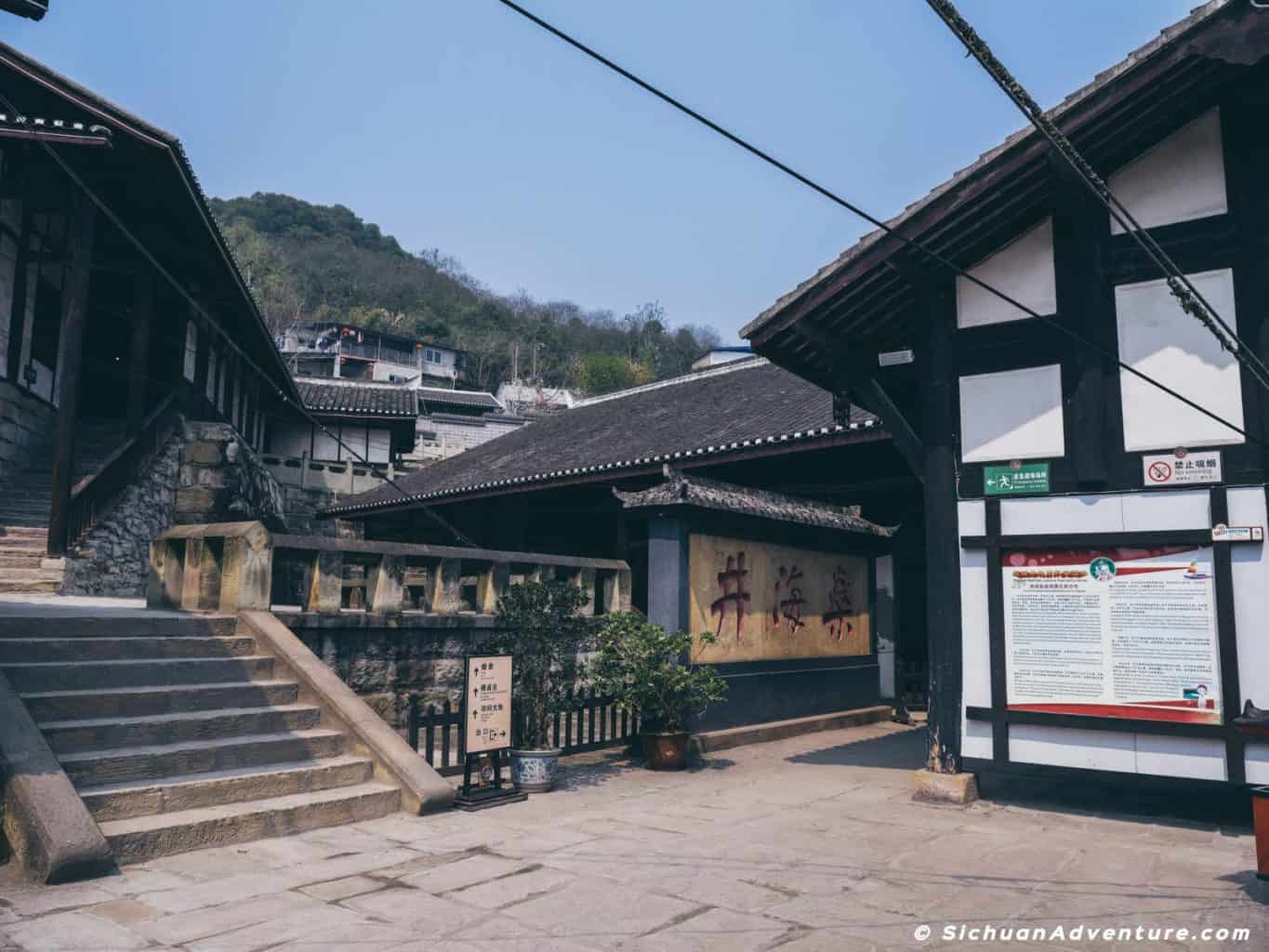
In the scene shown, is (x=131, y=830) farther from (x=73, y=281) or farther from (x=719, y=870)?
(x=73, y=281)

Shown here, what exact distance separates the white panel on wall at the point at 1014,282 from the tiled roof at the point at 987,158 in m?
0.89

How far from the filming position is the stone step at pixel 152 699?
5.86m

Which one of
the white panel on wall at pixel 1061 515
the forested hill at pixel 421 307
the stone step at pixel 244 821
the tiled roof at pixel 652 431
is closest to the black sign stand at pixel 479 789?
the stone step at pixel 244 821

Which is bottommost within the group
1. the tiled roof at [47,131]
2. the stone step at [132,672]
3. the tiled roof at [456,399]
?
the stone step at [132,672]

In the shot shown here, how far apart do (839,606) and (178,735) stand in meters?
9.24

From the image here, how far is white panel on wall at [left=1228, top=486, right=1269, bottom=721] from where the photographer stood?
6422 mm

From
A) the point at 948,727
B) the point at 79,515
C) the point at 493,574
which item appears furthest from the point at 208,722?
the point at 79,515

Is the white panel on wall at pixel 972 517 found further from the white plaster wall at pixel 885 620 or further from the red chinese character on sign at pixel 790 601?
the white plaster wall at pixel 885 620

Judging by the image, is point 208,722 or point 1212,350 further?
point 1212,350

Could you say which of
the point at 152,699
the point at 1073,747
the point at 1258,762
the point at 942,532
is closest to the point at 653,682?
the point at 942,532

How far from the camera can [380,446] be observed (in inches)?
1266

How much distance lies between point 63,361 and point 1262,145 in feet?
44.6

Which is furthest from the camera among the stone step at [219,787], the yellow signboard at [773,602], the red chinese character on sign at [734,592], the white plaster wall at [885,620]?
the white plaster wall at [885,620]

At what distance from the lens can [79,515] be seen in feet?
38.6
